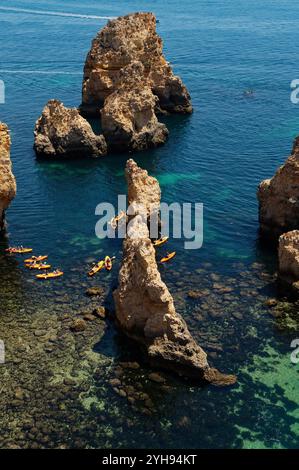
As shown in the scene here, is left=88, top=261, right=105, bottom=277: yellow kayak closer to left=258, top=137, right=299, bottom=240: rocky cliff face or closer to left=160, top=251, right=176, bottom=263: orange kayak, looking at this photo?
left=160, top=251, right=176, bottom=263: orange kayak

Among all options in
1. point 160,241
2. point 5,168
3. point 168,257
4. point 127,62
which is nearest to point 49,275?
point 168,257

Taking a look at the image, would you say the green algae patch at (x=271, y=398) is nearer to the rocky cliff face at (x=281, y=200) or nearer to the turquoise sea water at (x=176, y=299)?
the turquoise sea water at (x=176, y=299)

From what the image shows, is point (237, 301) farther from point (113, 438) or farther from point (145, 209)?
point (113, 438)

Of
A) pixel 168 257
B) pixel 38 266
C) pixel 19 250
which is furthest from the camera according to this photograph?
pixel 19 250

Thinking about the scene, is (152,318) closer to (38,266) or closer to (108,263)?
(108,263)

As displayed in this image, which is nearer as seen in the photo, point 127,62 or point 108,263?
point 108,263
